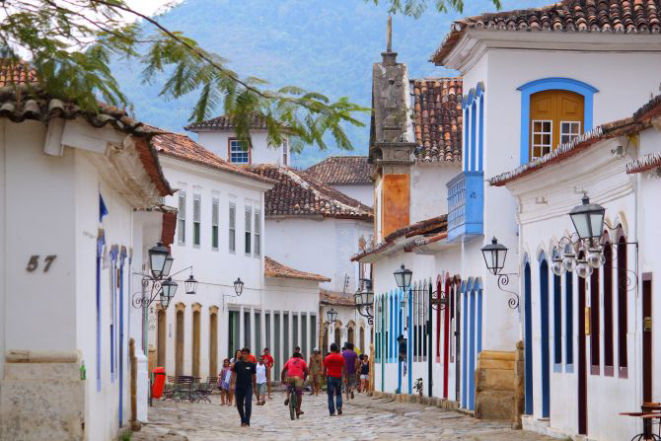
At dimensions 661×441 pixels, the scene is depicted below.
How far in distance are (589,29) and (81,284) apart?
14218 millimetres

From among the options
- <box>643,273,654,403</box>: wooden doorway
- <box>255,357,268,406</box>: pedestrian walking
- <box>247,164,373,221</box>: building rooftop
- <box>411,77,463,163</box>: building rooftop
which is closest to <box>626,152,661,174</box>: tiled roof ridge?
<box>643,273,654,403</box>: wooden doorway

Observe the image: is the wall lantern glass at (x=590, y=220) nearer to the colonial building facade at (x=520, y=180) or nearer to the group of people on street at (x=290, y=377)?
the colonial building facade at (x=520, y=180)

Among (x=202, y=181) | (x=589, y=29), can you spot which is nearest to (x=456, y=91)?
(x=202, y=181)

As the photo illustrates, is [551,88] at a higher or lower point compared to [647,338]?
higher

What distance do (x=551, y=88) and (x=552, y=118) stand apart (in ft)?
1.75

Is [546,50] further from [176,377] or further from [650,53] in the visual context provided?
[176,377]

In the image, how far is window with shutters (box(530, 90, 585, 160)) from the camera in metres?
28.9

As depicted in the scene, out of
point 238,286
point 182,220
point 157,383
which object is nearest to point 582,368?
point 157,383

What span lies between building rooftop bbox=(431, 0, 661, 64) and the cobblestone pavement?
667cm

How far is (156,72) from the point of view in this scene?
12281mm

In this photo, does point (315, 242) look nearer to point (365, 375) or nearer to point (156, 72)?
point (365, 375)

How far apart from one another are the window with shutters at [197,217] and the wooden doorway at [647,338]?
1318 inches

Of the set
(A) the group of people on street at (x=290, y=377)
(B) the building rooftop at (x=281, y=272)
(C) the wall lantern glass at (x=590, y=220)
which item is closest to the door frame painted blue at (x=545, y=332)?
(C) the wall lantern glass at (x=590, y=220)

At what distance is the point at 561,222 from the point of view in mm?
22203
